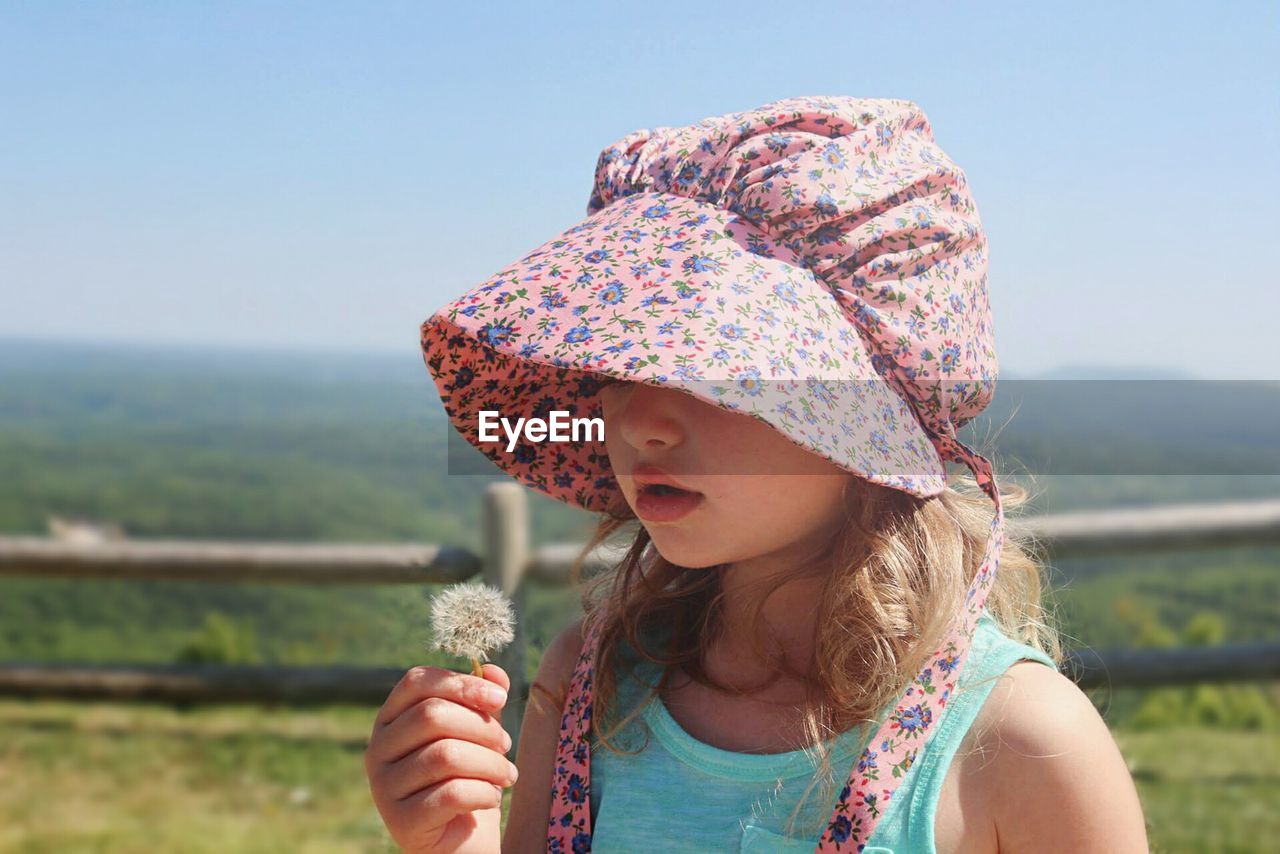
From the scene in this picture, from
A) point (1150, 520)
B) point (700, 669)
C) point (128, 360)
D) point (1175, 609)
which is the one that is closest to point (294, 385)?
point (128, 360)

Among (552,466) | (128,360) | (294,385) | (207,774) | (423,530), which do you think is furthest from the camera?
(128,360)

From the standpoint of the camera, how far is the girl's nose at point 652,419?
1089 mm

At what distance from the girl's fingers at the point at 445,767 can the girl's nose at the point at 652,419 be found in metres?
0.33

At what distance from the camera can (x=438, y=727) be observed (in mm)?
983

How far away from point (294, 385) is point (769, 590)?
22.3 metres

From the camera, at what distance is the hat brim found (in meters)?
1.02

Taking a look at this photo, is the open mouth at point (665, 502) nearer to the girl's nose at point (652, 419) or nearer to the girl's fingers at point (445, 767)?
the girl's nose at point (652, 419)

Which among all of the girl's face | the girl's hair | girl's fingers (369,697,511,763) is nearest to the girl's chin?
the girl's face

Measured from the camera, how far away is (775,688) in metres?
1.19

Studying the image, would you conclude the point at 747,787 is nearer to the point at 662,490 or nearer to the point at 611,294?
the point at 662,490

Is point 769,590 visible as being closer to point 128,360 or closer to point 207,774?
point 207,774

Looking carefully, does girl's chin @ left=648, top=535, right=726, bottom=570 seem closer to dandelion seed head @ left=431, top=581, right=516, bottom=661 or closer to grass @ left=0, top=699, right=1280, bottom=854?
dandelion seed head @ left=431, top=581, right=516, bottom=661

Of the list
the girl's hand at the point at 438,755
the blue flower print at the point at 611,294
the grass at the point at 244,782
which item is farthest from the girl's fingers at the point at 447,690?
the grass at the point at 244,782

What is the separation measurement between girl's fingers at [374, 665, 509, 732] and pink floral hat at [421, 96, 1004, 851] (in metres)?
0.28
